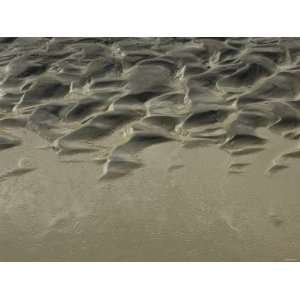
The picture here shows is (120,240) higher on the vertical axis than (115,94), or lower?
lower

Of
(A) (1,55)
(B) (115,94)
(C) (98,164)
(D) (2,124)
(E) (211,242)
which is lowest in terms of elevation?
(E) (211,242)

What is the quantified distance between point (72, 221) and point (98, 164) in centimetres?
18

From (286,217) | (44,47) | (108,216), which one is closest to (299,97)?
(286,217)

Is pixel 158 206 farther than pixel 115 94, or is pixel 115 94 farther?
pixel 115 94

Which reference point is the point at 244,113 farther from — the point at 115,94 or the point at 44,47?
the point at 44,47

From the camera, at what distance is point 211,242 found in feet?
5.47

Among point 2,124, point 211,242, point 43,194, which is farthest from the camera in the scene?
point 2,124

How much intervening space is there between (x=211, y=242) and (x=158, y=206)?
0.15m

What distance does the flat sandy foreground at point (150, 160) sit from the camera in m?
1.68

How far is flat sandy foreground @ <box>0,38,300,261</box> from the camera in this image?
1.68 meters

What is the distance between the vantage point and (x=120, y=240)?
1.67 m

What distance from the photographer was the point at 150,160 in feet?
6.06

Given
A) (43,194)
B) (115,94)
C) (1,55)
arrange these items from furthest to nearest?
(1,55)
(115,94)
(43,194)


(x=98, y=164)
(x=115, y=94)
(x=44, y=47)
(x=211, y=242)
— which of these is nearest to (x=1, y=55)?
(x=44, y=47)
